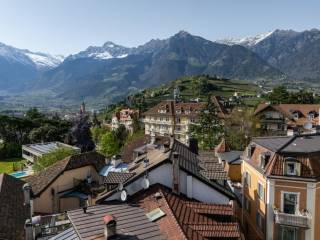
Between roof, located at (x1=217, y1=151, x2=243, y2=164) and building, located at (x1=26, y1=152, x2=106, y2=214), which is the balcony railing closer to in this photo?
building, located at (x1=26, y1=152, x2=106, y2=214)

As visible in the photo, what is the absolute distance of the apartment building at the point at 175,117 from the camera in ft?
317

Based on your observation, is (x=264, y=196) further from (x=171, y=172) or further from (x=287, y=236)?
(x=171, y=172)

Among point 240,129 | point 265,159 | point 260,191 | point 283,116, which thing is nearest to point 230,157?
point 260,191

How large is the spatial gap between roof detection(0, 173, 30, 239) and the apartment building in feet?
201

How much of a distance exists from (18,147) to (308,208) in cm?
8797

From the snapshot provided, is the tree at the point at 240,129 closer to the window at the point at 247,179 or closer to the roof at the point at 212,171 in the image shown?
the window at the point at 247,179

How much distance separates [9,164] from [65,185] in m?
55.4

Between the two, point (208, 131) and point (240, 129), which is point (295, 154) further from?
point (240, 129)

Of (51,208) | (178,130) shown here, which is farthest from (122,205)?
(178,130)

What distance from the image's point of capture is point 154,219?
65.7 ft

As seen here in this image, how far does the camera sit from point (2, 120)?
107188 millimetres

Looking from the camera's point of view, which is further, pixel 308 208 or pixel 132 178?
pixel 308 208

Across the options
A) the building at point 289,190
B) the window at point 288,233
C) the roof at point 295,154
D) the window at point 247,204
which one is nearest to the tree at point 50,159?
the window at point 247,204

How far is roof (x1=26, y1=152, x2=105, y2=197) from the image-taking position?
3575 cm
